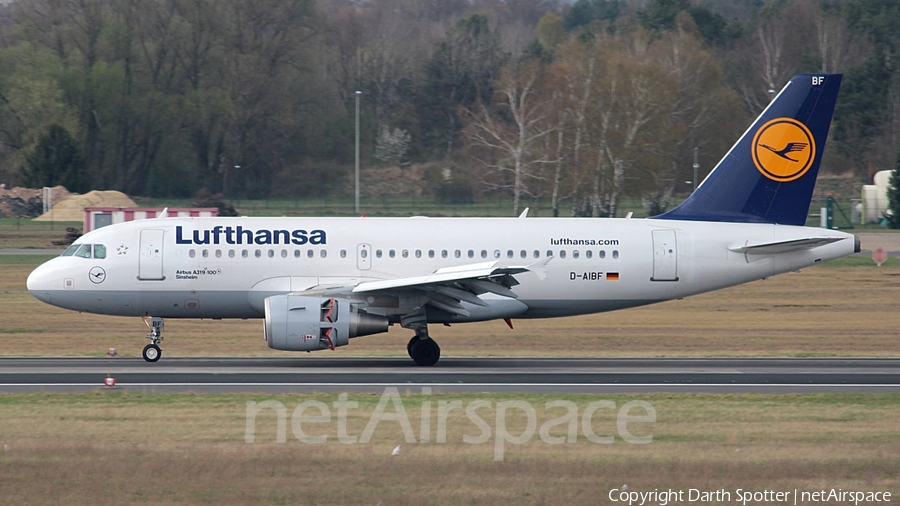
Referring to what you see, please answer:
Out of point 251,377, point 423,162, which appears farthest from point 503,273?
point 423,162

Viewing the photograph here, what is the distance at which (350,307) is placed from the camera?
23.6 m

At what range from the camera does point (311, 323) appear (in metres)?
23.1

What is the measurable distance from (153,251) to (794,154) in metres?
15.5

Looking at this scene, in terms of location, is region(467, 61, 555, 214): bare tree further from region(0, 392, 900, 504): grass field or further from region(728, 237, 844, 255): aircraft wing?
region(0, 392, 900, 504): grass field

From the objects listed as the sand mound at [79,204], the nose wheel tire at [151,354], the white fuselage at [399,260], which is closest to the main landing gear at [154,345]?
the nose wheel tire at [151,354]

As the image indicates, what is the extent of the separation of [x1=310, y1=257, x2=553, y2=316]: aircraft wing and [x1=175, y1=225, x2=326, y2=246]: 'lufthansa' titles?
1.60 metres

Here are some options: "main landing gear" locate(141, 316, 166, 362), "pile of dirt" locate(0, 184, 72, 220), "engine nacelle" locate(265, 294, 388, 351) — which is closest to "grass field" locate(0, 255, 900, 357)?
"main landing gear" locate(141, 316, 166, 362)

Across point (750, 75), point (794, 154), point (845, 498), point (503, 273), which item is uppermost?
point (750, 75)

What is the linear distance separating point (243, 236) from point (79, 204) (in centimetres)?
5009

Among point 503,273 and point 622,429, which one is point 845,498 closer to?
point 622,429

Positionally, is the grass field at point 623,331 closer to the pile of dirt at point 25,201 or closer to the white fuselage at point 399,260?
the white fuselage at point 399,260

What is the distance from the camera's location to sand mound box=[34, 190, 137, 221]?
232 ft

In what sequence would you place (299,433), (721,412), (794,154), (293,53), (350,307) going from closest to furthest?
1. (299,433)
2. (721,412)
3. (350,307)
4. (794,154)
5. (293,53)

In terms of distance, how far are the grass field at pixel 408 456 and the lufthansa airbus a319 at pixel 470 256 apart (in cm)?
658
